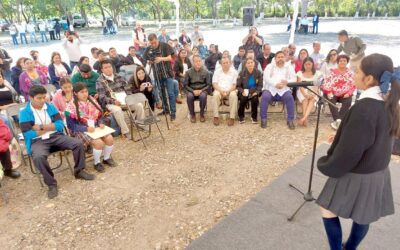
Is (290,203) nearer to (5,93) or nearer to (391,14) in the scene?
(5,93)

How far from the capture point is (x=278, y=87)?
219 inches

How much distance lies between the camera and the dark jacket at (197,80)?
19.8 ft

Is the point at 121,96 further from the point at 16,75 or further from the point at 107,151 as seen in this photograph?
the point at 16,75

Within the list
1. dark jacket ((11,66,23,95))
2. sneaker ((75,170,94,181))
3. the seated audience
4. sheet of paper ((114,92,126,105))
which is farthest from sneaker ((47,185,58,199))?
dark jacket ((11,66,23,95))

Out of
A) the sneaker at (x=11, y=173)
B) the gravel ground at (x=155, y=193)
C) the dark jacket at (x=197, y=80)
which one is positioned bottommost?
the gravel ground at (x=155, y=193)

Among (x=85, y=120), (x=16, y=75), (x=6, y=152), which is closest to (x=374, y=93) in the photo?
(x=85, y=120)

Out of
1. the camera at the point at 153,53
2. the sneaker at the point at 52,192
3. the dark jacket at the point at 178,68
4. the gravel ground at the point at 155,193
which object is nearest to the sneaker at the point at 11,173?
the gravel ground at the point at 155,193

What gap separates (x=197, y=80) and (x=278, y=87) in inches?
63.2

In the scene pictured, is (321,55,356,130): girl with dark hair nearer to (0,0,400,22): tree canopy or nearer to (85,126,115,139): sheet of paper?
(85,126,115,139): sheet of paper

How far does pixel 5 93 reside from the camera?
208 inches

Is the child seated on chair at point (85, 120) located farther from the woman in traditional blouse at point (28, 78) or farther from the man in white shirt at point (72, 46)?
the man in white shirt at point (72, 46)

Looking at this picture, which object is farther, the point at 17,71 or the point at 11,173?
the point at 17,71

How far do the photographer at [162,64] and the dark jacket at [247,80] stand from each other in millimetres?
1373

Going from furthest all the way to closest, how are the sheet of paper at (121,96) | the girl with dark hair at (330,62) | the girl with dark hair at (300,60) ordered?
1. the girl with dark hair at (300,60)
2. the girl with dark hair at (330,62)
3. the sheet of paper at (121,96)
